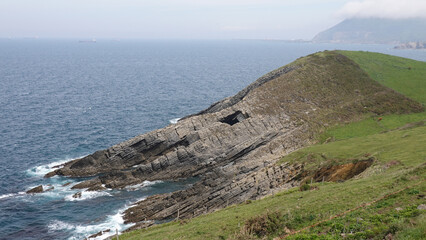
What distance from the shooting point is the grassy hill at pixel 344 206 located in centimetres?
2494

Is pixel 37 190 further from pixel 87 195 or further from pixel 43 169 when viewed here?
pixel 43 169

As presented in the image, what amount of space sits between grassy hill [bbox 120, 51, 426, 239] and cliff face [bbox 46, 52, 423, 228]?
9.02 meters

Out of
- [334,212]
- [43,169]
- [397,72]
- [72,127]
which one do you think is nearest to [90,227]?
[43,169]

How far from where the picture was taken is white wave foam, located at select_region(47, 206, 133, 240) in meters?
47.8

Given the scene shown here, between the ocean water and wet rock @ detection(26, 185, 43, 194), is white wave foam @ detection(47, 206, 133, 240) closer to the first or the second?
the ocean water

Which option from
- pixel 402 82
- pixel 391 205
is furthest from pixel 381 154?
pixel 402 82

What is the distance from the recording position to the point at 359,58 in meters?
105

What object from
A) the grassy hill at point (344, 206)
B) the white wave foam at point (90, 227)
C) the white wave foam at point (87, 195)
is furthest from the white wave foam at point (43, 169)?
the grassy hill at point (344, 206)

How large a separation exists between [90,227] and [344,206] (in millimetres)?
35633

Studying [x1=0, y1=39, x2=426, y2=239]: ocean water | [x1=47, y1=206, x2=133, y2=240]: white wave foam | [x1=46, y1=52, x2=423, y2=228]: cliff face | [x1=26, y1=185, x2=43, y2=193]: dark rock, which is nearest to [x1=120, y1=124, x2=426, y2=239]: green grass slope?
[x1=47, y1=206, x2=133, y2=240]: white wave foam

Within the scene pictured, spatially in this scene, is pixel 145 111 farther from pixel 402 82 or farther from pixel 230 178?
pixel 402 82

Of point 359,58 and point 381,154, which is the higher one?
point 359,58

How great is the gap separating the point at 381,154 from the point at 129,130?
64820 millimetres

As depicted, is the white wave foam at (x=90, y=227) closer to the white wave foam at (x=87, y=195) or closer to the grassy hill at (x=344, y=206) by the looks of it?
the white wave foam at (x=87, y=195)
